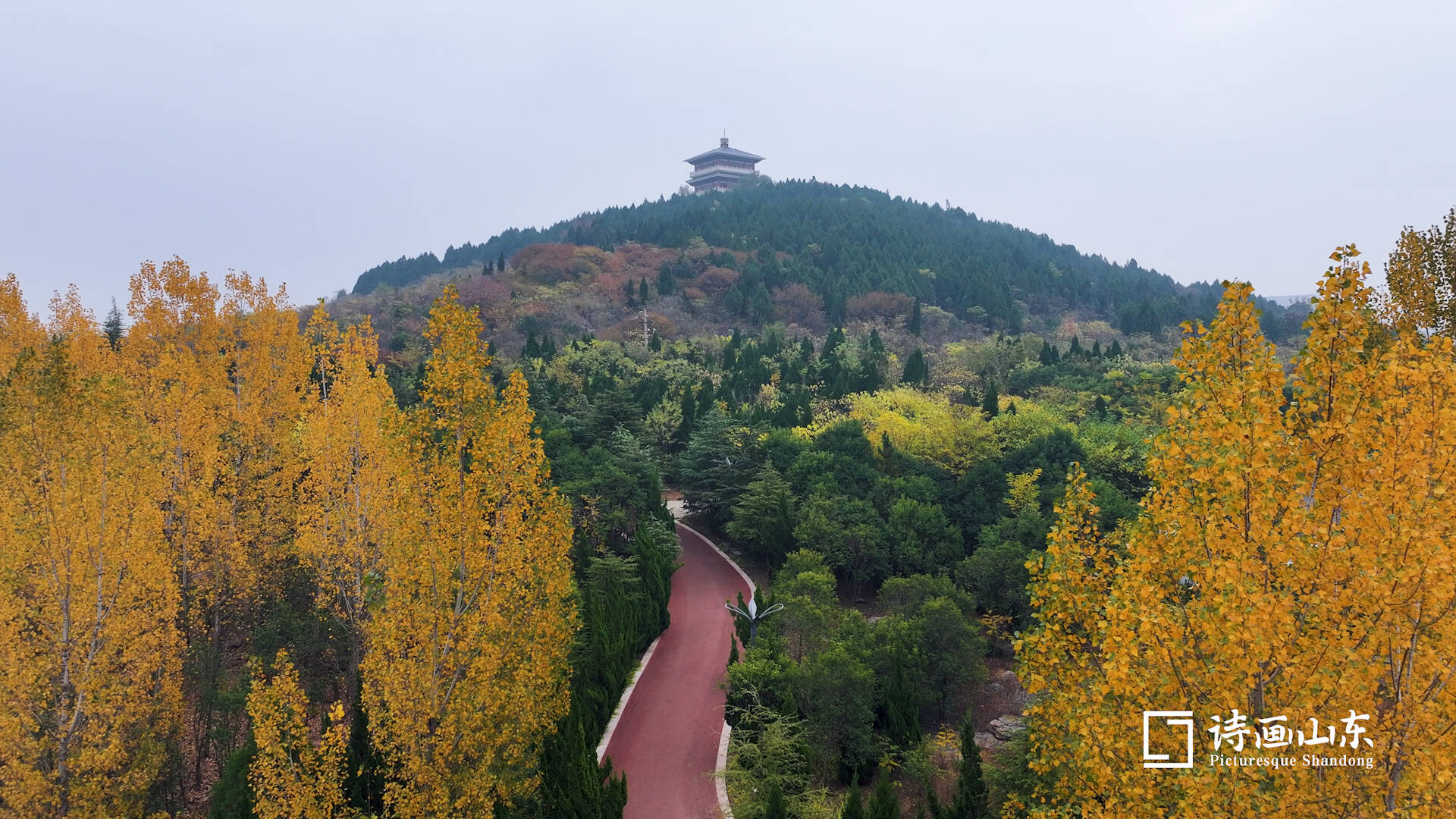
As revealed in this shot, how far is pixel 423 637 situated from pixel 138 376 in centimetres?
1480

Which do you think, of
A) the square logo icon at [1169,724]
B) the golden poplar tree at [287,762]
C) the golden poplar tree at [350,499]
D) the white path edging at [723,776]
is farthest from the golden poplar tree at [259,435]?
the square logo icon at [1169,724]

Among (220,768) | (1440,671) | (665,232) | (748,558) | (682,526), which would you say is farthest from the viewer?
(665,232)

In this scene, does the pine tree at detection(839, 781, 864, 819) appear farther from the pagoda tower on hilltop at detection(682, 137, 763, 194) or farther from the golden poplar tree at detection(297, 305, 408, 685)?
the pagoda tower on hilltop at detection(682, 137, 763, 194)

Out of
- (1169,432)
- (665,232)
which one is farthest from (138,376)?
(665,232)

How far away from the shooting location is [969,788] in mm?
11336

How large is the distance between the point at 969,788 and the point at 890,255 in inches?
2770

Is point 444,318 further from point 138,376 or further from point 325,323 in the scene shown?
point 138,376

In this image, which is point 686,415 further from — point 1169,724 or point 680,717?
point 1169,724

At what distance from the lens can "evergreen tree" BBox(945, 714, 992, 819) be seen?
444 inches

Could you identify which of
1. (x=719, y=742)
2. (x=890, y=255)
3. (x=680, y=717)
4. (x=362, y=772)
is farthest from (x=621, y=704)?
(x=890, y=255)

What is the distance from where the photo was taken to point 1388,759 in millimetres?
4867

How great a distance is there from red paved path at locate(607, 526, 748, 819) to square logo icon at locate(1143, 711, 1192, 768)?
9.10m

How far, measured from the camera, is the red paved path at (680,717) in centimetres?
1355

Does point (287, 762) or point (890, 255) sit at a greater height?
point (890, 255)
